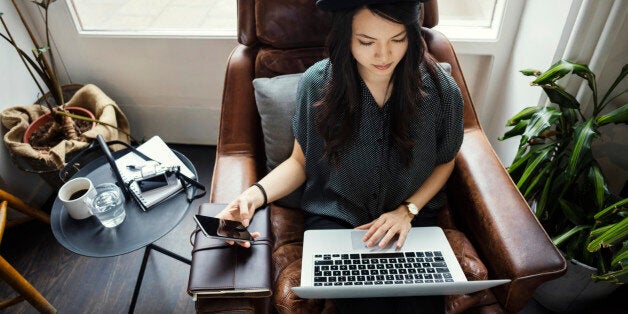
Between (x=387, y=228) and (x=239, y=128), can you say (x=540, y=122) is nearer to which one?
(x=387, y=228)

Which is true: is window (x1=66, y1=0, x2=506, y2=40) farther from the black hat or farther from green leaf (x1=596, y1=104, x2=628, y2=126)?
the black hat

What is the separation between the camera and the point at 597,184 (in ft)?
3.99

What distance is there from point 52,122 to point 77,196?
804 mm

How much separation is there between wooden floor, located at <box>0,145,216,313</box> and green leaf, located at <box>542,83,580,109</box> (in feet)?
4.93

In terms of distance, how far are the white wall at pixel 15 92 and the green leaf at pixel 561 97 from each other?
2161mm

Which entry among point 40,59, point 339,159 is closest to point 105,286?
point 40,59

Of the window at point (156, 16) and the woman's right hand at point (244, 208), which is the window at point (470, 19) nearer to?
the window at point (156, 16)

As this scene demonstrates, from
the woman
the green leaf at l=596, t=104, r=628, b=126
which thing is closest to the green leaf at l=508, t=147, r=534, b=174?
the green leaf at l=596, t=104, r=628, b=126

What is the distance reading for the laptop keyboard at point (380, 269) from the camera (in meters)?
1.00

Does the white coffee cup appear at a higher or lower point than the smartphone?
lower

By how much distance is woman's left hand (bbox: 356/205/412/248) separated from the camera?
108 centimetres

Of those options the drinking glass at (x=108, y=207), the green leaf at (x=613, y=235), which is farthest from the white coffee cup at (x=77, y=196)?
the green leaf at (x=613, y=235)

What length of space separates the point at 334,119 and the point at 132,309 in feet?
3.60

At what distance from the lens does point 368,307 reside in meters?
1.03
